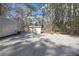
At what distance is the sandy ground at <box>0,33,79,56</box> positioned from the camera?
2150mm

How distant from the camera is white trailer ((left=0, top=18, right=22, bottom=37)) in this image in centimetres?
218

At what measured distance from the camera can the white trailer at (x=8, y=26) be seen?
218 centimetres

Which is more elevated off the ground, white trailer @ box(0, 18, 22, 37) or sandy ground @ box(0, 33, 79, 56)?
white trailer @ box(0, 18, 22, 37)

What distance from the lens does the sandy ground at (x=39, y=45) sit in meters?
2.15

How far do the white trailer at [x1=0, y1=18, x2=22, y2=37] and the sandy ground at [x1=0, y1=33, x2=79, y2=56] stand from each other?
0.05 meters

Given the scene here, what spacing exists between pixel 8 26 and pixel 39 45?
0.38 m

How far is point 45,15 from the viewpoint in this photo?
221 cm

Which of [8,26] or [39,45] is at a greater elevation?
[8,26]

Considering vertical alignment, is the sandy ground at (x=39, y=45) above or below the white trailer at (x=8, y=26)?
below

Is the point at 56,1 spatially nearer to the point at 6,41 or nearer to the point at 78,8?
the point at 78,8

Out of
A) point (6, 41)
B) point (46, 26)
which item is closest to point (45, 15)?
point (46, 26)

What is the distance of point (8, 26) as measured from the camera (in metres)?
2.21

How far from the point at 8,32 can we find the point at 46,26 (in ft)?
1.31

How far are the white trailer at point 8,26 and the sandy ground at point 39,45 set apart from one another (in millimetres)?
53
